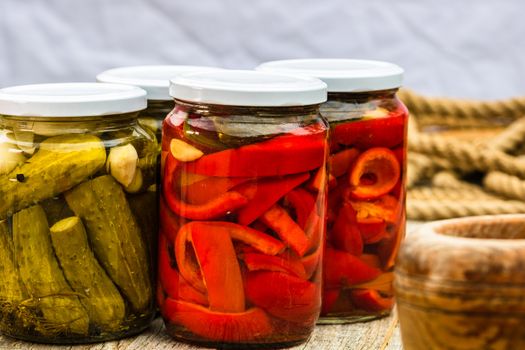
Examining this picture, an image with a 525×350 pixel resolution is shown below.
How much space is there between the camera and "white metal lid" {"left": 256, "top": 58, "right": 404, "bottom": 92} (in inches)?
45.9

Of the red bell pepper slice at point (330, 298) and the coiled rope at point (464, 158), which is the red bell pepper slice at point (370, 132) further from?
the coiled rope at point (464, 158)

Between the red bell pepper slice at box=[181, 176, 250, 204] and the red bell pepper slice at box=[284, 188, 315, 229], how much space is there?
0.05 metres

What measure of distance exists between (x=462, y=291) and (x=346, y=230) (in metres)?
0.41

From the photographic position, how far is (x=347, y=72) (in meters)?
1.19

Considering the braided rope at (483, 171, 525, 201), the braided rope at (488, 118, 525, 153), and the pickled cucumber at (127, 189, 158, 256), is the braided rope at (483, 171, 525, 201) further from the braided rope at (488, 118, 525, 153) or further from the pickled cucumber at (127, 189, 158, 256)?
the pickled cucumber at (127, 189, 158, 256)

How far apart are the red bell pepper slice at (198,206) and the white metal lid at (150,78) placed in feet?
0.41

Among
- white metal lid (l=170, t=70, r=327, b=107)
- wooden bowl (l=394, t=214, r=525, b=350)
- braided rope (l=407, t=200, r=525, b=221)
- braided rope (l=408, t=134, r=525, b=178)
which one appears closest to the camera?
wooden bowl (l=394, t=214, r=525, b=350)

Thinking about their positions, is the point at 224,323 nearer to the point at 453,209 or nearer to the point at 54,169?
the point at 54,169

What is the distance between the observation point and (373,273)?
121 cm

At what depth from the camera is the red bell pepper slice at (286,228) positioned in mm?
1075

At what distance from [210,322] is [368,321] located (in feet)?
0.67

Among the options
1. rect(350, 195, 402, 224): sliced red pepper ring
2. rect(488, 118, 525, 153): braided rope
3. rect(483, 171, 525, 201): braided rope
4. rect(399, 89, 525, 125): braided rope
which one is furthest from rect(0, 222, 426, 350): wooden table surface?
rect(399, 89, 525, 125): braided rope

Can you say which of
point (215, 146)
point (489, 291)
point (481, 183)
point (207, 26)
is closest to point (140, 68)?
point (215, 146)

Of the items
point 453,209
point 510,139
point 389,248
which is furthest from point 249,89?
point 510,139
